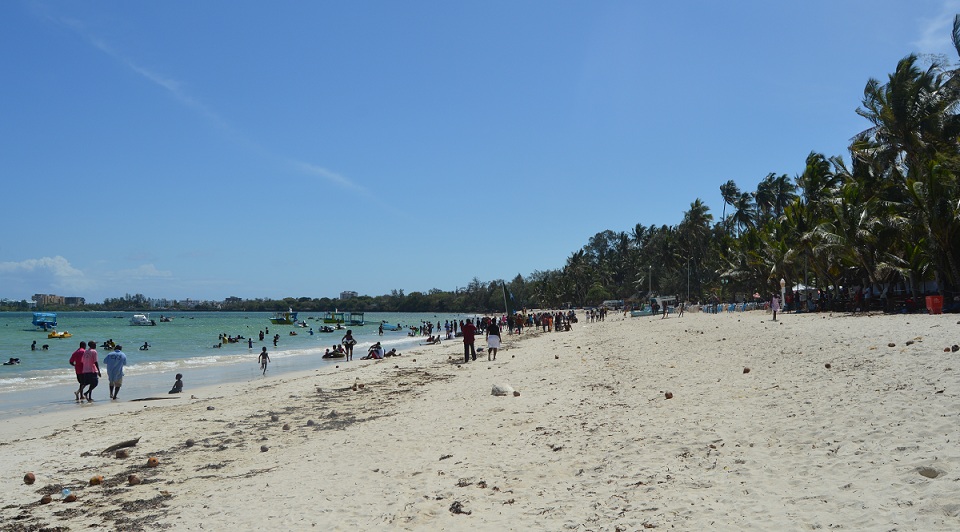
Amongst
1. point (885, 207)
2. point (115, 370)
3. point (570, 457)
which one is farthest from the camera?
point (885, 207)

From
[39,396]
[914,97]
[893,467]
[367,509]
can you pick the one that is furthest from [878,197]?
[39,396]

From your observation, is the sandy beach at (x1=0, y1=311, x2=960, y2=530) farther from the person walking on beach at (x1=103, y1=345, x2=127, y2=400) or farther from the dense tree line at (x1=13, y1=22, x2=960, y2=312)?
the dense tree line at (x1=13, y1=22, x2=960, y2=312)

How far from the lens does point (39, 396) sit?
1973cm

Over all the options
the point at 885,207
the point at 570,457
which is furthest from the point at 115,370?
the point at 885,207

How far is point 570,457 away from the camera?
7477 millimetres

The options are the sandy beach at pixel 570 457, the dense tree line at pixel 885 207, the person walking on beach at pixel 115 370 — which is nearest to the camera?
the sandy beach at pixel 570 457

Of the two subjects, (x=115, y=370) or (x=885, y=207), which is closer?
(x=115, y=370)

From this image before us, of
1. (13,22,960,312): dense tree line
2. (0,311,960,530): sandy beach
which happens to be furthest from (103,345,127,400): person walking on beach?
(13,22,960,312): dense tree line

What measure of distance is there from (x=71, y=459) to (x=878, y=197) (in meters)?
34.6

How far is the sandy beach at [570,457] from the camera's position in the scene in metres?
5.39

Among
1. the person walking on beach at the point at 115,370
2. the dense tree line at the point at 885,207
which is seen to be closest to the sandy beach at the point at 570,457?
→ the person walking on beach at the point at 115,370

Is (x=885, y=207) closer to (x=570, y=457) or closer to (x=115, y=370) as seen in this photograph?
(x=570, y=457)

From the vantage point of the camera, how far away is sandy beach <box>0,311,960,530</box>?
212 inches

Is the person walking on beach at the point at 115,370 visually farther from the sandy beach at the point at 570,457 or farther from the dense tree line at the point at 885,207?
the dense tree line at the point at 885,207
